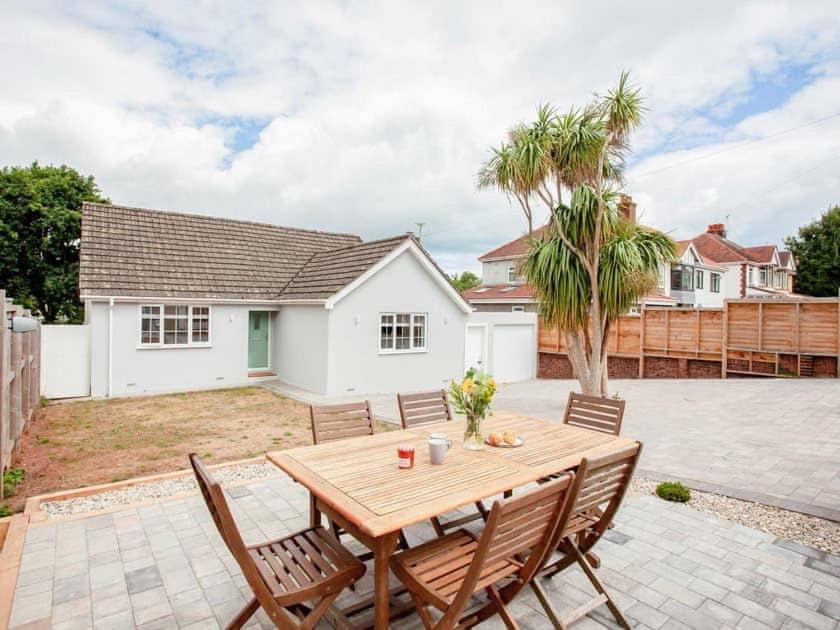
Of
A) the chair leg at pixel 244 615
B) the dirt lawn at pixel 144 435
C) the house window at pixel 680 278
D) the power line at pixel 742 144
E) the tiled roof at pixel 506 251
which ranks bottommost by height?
the dirt lawn at pixel 144 435

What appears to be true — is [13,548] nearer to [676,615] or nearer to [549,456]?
[549,456]

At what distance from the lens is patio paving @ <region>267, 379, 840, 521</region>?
5617 mm

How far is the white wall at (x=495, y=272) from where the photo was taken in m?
29.1

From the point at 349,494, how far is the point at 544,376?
1609 centimetres

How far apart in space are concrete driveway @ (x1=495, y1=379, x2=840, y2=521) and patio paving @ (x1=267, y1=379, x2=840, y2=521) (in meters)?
0.01

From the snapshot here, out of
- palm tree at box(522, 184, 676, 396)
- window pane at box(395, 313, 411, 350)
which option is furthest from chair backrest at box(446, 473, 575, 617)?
window pane at box(395, 313, 411, 350)

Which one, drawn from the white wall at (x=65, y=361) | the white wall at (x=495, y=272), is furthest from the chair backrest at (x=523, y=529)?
the white wall at (x=495, y=272)

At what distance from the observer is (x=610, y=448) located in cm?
396

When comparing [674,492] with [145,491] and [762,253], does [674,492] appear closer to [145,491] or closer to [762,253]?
[145,491]

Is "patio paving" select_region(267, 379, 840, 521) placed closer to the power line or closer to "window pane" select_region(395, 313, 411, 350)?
"window pane" select_region(395, 313, 411, 350)

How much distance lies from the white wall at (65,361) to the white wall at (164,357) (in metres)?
0.24

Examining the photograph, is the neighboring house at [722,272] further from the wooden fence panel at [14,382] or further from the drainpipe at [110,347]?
the wooden fence panel at [14,382]

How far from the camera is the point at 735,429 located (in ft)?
27.9

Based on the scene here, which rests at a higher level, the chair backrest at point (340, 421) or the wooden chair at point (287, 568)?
the chair backrest at point (340, 421)
